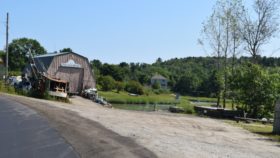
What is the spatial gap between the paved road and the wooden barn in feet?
98.7

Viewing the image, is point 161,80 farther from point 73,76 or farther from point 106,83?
point 73,76

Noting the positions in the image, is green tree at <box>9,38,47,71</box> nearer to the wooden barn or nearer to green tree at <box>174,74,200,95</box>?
green tree at <box>174,74,200,95</box>

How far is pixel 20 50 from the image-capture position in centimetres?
11956

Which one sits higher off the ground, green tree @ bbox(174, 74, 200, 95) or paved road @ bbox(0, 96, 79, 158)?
A: green tree @ bbox(174, 74, 200, 95)

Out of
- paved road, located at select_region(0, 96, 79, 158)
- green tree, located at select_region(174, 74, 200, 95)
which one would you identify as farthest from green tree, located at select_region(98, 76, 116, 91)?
paved road, located at select_region(0, 96, 79, 158)

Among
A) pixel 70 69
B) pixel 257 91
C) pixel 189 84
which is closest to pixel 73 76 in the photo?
pixel 70 69

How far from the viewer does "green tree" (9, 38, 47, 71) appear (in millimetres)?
115375

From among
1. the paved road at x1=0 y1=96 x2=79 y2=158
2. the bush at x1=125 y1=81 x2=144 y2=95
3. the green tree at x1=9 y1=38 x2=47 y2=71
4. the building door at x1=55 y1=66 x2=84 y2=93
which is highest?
the green tree at x1=9 y1=38 x2=47 y2=71

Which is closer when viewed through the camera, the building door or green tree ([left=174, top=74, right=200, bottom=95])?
the building door

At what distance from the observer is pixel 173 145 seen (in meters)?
14.7

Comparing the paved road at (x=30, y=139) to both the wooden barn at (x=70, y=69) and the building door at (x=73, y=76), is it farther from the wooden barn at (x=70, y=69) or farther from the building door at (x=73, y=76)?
the building door at (x=73, y=76)

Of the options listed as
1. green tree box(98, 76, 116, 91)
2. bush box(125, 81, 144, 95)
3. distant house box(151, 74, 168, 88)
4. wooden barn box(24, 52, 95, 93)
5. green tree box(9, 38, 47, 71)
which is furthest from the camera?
distant house box(151, 74, 168, 88)

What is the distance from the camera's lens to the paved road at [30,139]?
11.5 meters

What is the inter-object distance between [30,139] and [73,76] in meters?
37.4
